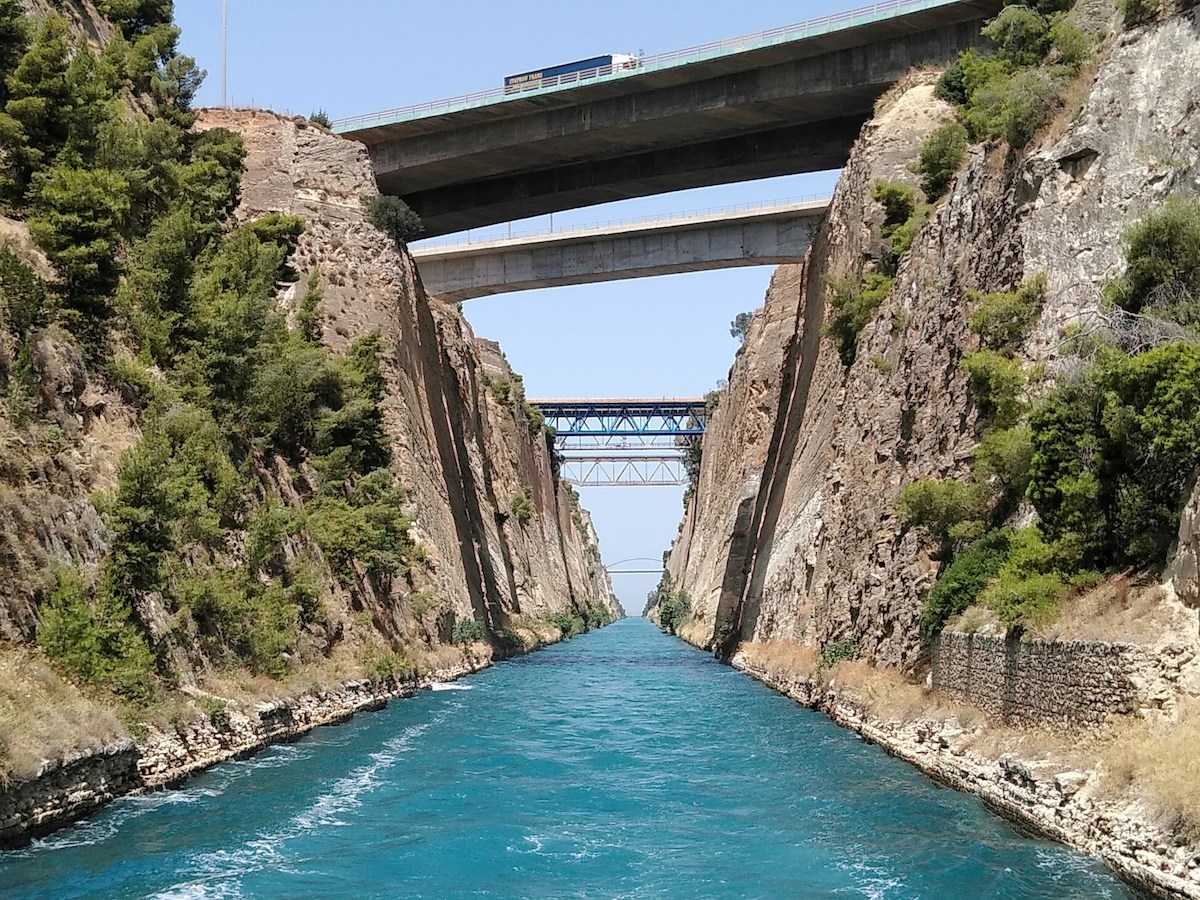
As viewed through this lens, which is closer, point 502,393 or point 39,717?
point 39,717

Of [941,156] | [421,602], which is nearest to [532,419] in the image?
[421,602]

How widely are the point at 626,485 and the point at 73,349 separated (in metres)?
110

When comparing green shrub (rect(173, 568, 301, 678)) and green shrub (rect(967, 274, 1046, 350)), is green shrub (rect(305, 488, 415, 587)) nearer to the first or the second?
green shrub (rect(173, 568, 301, 678))

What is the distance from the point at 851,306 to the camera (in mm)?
37312

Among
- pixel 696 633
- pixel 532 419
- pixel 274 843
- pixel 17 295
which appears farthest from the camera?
pixel 532 419

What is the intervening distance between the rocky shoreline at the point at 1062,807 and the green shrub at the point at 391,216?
31.5 m

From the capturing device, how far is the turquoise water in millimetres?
12562

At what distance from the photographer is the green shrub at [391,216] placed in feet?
153

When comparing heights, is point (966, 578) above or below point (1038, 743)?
above

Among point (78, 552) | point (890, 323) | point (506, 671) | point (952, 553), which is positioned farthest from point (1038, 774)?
point (506, 671)

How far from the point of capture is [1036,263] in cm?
2242

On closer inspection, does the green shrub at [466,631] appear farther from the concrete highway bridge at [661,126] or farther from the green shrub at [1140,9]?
the green shrub at [1140,9]

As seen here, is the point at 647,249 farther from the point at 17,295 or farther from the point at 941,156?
the point at 17,295

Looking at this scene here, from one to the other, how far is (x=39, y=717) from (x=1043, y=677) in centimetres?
1221
